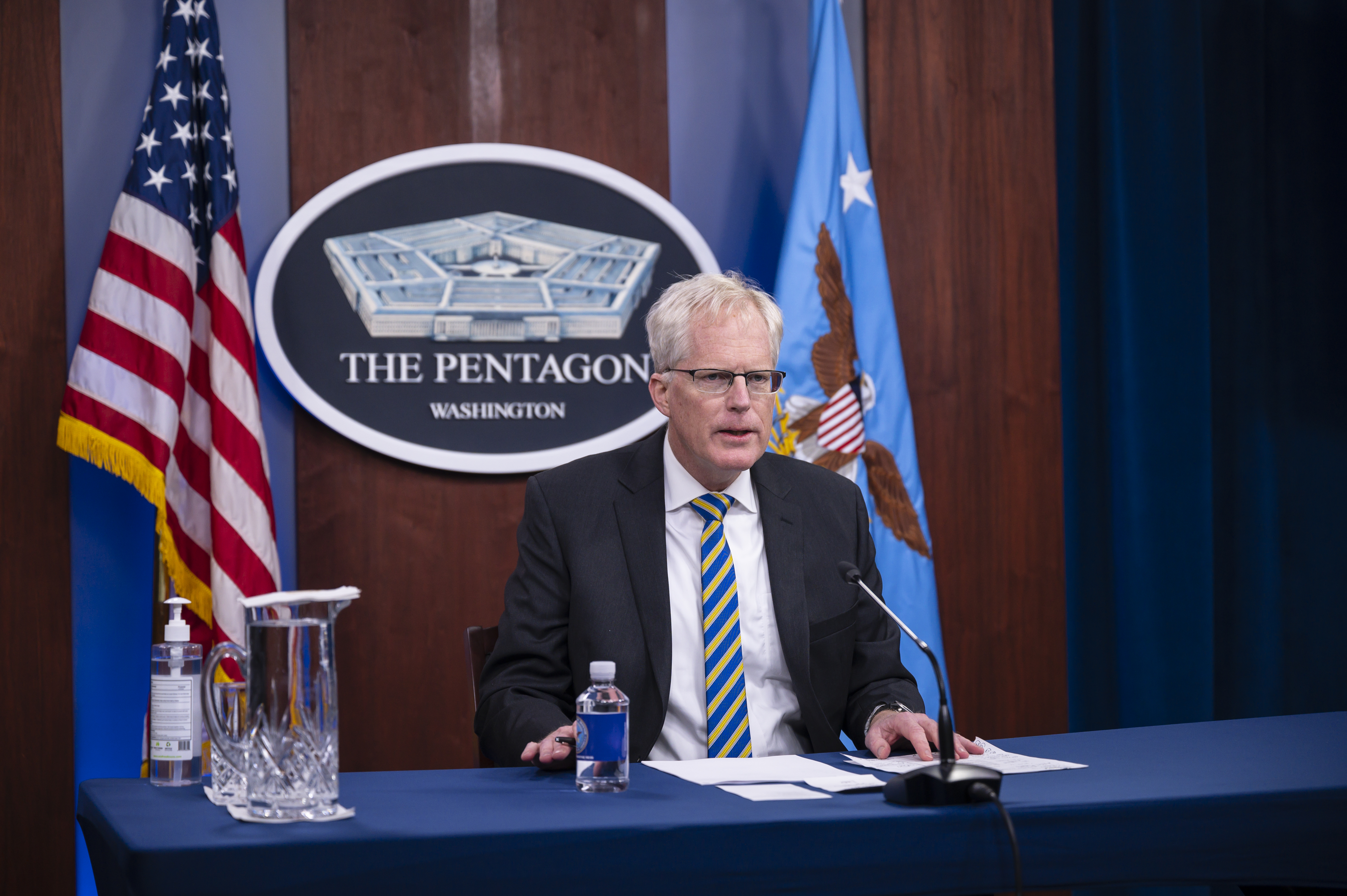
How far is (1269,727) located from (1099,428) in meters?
1.83

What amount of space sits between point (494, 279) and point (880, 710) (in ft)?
5.28

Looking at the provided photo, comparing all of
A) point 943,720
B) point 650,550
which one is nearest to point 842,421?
point 650,550

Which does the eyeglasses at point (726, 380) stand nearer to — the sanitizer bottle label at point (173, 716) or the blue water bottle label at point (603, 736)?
the blue water bottle label at point (603, 736)

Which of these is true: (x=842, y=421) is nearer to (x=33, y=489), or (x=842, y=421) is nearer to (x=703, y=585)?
(x=703, y=585)

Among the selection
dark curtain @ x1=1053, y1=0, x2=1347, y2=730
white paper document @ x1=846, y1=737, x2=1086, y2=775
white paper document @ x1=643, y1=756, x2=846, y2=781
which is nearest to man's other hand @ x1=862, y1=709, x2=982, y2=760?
white paper document @ x1=846, y1=737, x2=1086, y2=775

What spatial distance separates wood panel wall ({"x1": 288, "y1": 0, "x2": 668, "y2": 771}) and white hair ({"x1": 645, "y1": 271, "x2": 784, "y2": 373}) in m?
1.01

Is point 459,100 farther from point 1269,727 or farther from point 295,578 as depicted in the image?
point 1269,727

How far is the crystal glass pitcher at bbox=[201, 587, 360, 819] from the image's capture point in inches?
51.5

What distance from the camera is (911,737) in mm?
1719

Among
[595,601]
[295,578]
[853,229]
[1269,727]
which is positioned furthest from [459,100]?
[1269,727]

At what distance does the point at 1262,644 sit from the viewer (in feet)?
12.0

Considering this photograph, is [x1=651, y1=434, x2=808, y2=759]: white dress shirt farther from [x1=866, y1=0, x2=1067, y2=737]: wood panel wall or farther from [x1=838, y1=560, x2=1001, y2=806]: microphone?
[x1=866, y1=0, x2=1067, y2=737]: wood panel wall

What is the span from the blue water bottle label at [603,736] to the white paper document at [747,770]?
0.12m

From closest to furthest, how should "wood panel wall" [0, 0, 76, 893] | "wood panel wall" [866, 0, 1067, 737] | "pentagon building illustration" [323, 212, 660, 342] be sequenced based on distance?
"wood panel wall" [0, 0, 76, 893] < "pentagon building illustration" [323, 212, 660, 342] < "wood panel wall" [866, 0, 1067, 737]
